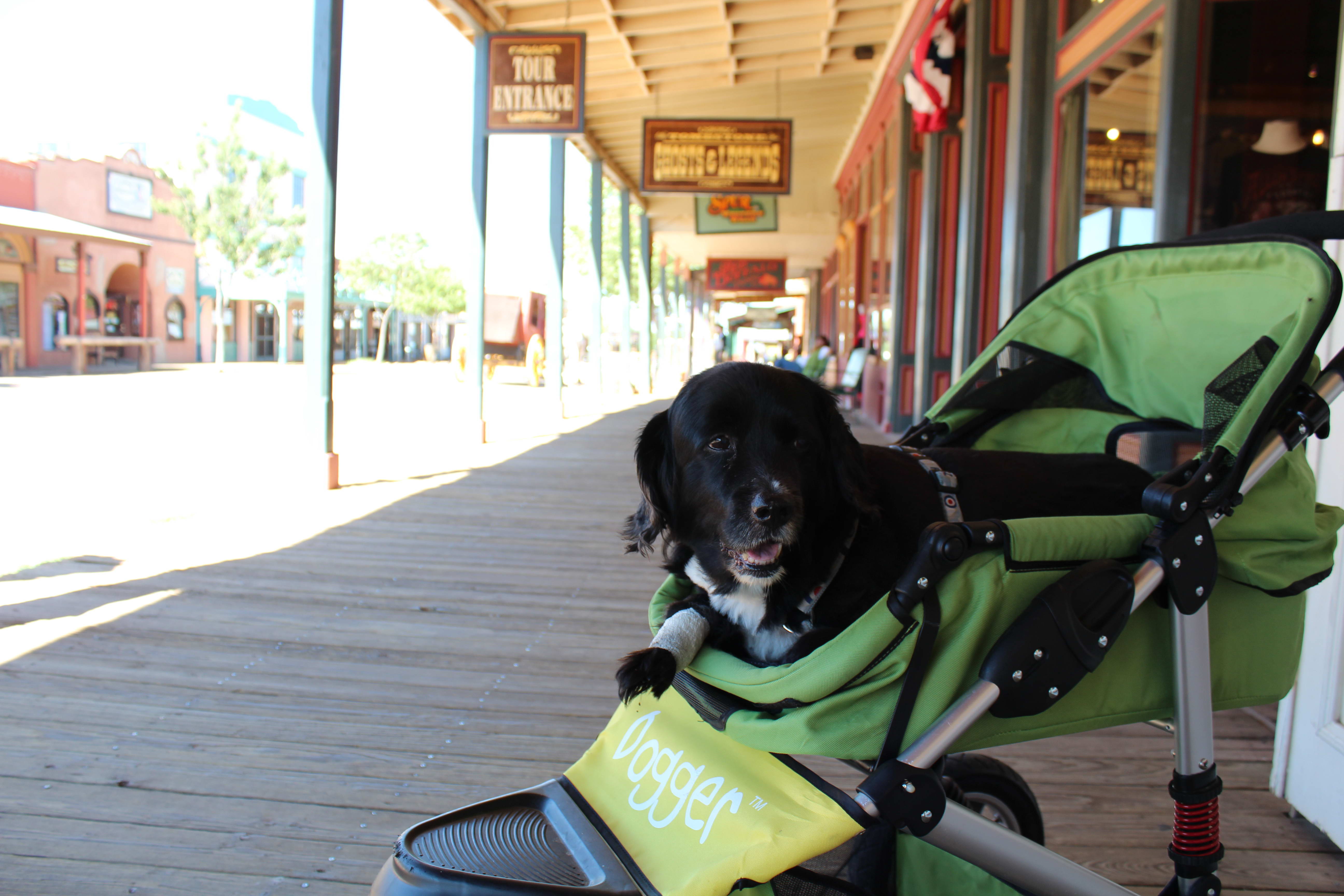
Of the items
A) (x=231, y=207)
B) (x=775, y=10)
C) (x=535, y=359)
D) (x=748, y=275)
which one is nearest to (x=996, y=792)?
(x=775, y=10)

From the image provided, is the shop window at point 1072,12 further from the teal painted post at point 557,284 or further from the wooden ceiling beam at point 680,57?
the teal painted post at point 557,284

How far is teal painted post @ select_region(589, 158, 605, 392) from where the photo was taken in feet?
45.9

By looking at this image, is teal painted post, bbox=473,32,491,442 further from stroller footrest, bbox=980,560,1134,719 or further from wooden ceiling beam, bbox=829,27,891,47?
stroller footrest, bbox=980,560,1134,719

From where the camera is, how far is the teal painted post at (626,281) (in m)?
16.5

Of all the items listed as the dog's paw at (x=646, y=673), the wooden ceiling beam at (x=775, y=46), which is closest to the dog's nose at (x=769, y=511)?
the dog's paw at (x=646, y=673)

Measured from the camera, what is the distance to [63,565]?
4168mm

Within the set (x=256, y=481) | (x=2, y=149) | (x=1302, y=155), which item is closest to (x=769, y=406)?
(x=1302, y=155)

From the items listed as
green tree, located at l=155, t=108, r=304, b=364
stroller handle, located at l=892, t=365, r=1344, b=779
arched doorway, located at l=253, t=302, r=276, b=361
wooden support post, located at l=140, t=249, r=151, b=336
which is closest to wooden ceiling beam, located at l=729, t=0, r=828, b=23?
stroller handle, located at l=892, t=365, r=1344, b=779

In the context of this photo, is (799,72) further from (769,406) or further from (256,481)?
(769,406)

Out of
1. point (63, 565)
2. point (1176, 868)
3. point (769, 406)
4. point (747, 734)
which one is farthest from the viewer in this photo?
point (63, 565)

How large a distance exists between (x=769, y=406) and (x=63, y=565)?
3.96 metres


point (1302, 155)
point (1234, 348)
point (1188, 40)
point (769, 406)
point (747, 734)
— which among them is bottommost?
point (747, 734)

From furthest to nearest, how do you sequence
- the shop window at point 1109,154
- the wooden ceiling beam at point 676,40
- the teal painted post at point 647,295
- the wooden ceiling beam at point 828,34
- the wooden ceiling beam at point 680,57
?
1. the teal painted post at point 647,295
2. the wooden ceiling beam at point 680,57
3. the wooden ceiling beam at point 676,40
4. the wooden ceiling beam at point 828,34
5. the shop window at point 1109,154

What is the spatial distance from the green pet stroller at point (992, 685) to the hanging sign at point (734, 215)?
12862 mm
